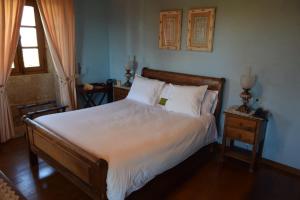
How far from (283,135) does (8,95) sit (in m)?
3.85

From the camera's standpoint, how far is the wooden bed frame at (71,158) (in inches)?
69.1

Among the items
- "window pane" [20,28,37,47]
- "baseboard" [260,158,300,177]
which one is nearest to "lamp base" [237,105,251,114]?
"baseboard" [260,158,300,177]

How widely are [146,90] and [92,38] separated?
161cm

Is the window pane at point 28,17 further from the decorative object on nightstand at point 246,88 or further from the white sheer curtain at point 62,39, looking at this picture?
the decorative object on nightstand at point 246,88

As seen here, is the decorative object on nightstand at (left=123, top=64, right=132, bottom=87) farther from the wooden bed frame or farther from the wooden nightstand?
the wooden bed frame

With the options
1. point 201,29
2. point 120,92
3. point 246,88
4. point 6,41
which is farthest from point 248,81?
point 6,41

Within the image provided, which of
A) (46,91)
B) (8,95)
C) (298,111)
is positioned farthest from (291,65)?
(8,95)

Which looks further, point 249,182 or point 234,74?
point 234,74

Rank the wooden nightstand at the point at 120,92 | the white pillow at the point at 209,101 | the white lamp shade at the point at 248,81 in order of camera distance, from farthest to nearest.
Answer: the wooden nightstand at the point at 120,92, the white pillow at the point at 209,101, the white lamp shade at the point at 248,81

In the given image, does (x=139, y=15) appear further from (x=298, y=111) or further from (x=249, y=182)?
(x=249, y=182)

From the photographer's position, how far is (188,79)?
329 cm

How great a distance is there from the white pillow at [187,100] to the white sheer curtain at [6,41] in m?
2.27

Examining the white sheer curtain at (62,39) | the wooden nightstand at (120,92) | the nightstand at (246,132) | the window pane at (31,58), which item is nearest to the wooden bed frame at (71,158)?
the nightstand at (246,132)

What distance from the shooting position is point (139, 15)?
3.76 meters
